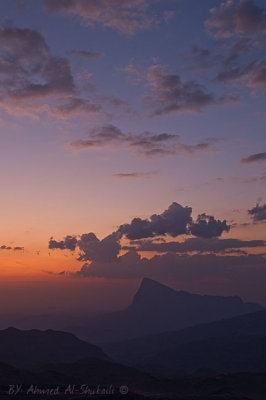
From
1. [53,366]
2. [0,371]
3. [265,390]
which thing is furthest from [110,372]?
[265,390]

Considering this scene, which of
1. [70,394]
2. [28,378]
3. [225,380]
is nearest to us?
[70,394]

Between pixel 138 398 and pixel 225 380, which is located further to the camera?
pixel 225 380

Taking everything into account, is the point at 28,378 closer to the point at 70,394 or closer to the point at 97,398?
the point at 70,394

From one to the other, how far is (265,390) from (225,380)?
15.3 meters

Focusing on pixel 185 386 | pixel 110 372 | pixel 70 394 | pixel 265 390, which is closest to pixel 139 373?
pixel 110 372

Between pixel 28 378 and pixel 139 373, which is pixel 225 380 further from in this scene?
pixel 28 378

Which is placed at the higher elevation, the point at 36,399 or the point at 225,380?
the point at 36,399

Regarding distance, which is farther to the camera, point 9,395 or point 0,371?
point 0,371

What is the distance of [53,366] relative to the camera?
16988 centimetres

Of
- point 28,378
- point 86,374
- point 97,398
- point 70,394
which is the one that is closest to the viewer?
point 97,398

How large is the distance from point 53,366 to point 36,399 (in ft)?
292

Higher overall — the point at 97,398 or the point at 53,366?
the point at 97,398

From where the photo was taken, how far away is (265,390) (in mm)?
136375

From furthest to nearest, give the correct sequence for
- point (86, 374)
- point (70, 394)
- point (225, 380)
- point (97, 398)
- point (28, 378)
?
point (86, 374)
point (225, 380)
point (28, 378)
point (70, 394)
point (97, 398)
